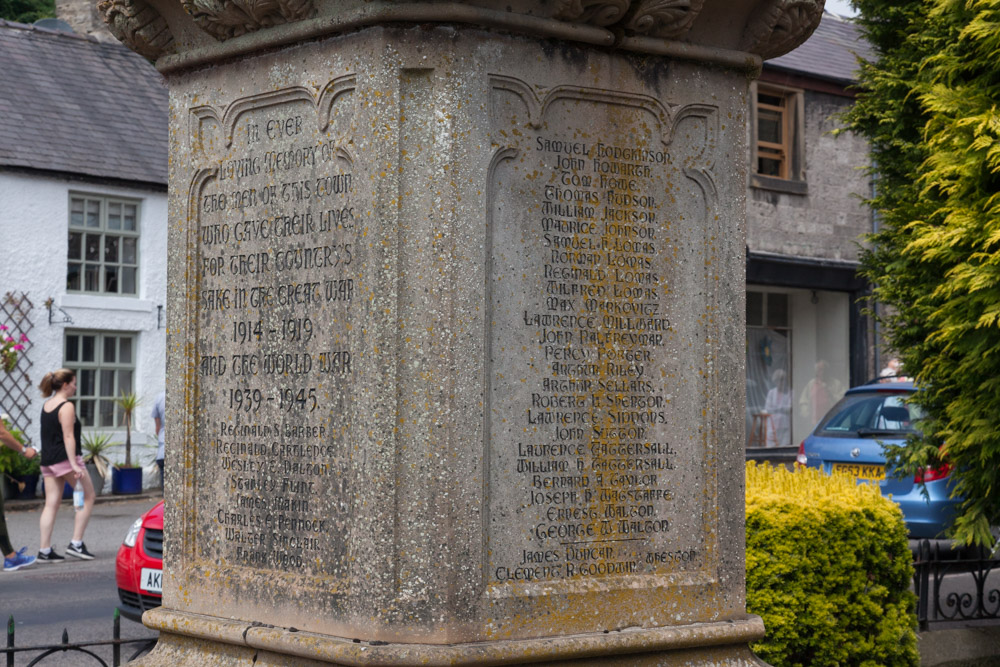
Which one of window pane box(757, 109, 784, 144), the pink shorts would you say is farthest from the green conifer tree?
window pane box(757, 109, 784, 144)

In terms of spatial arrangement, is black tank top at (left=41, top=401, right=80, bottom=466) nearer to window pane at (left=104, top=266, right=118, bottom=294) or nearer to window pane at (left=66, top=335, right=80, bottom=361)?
window pane at (left=66, top=335, right=80, bottom=361)

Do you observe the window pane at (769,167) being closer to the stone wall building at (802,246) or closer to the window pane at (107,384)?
the stone wall building at (802,246)

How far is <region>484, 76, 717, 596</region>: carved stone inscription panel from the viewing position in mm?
3764

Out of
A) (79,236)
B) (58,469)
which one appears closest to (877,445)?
(58,469)

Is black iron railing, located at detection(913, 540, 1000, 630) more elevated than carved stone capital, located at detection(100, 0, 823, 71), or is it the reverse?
carved stone capital, located at detection(100, 0, 823, 71)

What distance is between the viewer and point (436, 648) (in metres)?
3.52

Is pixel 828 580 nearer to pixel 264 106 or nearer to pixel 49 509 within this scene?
pixel 264 106

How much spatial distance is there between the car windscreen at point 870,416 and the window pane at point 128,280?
13855 millimetres

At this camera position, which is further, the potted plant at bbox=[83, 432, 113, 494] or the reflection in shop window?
the reflection in shop window

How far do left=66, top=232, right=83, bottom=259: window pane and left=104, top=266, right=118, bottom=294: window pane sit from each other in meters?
0.64

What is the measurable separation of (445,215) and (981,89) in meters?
6.10

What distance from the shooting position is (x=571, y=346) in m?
3.89

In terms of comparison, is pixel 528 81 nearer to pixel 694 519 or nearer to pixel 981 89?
pixel 694 519

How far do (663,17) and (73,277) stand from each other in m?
19.5
